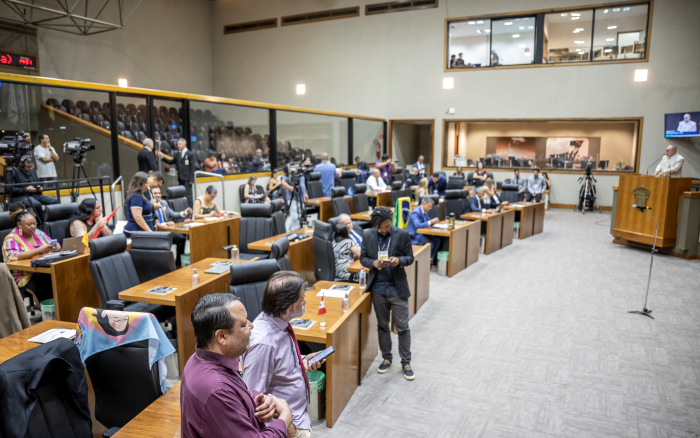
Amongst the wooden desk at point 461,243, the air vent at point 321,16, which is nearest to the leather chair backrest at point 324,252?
the wooden desk at point 461,243

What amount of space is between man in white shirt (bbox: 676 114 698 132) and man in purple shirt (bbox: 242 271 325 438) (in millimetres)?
14436

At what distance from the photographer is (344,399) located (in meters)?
3.58

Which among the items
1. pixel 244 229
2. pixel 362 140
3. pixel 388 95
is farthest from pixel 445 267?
pixel 388 95

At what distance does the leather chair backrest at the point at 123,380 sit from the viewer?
253cm

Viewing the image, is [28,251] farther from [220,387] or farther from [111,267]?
[220,387]

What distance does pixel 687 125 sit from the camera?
1265 centimetres

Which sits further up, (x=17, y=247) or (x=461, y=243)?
(x=17, y=247)

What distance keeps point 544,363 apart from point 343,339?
2173mm

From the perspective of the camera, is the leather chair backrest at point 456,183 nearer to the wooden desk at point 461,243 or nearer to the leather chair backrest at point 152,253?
the wooden desk at point 461,243

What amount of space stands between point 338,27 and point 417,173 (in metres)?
6.66

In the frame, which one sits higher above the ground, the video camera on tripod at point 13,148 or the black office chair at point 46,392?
the video camera on tripod at point 13,148

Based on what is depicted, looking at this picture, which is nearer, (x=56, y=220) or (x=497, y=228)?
(x=56, y=220)

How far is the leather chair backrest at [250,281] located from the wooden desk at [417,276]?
1510mm

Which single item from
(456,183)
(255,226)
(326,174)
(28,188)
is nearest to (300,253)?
(255,226)
